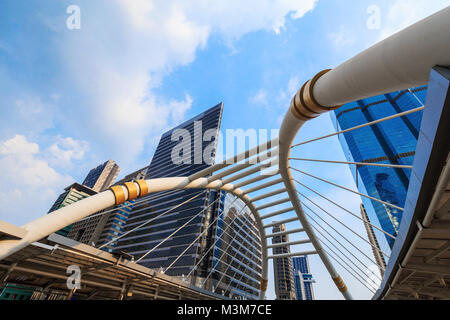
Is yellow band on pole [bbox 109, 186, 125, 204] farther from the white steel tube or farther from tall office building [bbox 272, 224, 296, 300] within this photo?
tall office building [bbox 272, 224, 296, 300]

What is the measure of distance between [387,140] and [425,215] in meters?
85.5

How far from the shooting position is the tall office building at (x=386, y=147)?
201 feet

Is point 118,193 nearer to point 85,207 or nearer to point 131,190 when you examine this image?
point 131,190

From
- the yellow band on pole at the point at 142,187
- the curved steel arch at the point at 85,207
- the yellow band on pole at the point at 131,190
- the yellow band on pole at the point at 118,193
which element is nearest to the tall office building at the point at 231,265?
the curved steel arch at the point at 85,207

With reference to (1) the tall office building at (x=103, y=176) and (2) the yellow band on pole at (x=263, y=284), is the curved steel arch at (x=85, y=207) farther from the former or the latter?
(1) the tall office building at (x=103, y=176)

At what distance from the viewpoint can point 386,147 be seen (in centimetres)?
6906

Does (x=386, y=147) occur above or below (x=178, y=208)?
above

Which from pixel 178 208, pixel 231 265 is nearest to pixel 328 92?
pixel 231 265

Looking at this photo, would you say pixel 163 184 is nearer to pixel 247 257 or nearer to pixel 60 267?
pixel 60 267

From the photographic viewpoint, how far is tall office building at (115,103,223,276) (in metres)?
58.9

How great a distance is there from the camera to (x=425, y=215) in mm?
3342

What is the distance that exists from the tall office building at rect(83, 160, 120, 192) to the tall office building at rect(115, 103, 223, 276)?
96.3 metres

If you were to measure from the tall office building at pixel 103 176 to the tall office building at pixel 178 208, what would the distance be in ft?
316

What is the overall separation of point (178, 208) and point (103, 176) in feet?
451
